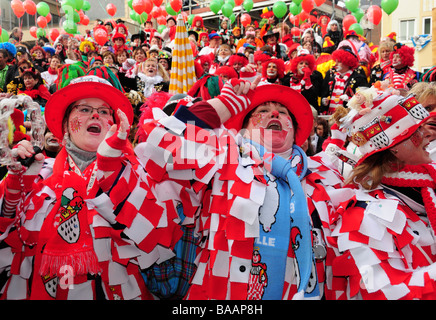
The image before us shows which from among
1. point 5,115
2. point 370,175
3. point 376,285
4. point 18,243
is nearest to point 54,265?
point 18,243

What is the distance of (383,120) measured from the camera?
2.13m

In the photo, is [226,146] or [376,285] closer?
[376,285]

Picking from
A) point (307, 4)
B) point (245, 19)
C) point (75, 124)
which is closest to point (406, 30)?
point (307, 4)

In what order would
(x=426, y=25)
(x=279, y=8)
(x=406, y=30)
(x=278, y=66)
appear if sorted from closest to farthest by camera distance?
1. (x=278, y=66)
2. (x=279, y=8)
3. (x=426, y=25)
4. (x=406, y=30)

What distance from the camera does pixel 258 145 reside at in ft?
7.08

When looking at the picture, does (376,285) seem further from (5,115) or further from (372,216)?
(5,115)

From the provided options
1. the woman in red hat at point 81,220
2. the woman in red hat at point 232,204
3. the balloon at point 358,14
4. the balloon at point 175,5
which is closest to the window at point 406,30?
the balloon at point 358,14

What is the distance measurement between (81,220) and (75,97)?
733 millimetres

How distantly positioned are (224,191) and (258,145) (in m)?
0.35

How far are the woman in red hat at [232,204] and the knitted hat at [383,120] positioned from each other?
1.53 ft

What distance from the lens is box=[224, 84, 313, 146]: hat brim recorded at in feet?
7.90

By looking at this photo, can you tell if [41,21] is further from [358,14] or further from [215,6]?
[358,14]

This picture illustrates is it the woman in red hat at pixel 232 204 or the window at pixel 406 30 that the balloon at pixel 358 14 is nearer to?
the window at pixel 406 30
